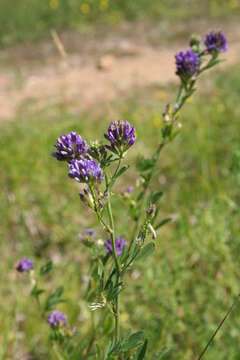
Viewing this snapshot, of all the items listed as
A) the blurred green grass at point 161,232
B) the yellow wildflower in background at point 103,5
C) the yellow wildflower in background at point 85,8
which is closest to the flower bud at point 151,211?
the blurred green grass at point 161,232

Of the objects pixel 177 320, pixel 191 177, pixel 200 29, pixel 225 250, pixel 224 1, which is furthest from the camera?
pixel 224 1

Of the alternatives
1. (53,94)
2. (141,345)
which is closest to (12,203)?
(141,345)

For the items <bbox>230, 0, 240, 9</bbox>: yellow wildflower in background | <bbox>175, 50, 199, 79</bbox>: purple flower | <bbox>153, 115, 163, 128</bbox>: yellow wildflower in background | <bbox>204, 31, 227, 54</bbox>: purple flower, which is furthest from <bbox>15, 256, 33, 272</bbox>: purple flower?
<bbox>230, 0, 240, 9</bbox>: yellow wildflower in background

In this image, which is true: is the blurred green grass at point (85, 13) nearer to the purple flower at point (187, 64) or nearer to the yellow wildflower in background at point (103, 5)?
the yellow wildflower in background at point (103, 5)

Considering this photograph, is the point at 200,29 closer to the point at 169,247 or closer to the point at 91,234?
the point at 169,247

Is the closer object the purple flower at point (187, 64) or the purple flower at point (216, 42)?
the purple flower at point (187, 64)

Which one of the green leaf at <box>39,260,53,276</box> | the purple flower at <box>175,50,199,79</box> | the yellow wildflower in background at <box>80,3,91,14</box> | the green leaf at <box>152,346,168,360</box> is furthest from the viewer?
the yellow wildflower in background at <box>80,3,91,14</box>

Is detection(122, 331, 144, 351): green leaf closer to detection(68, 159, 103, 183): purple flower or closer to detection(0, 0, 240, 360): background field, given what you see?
detection(0, 0, 240, 360): background field
